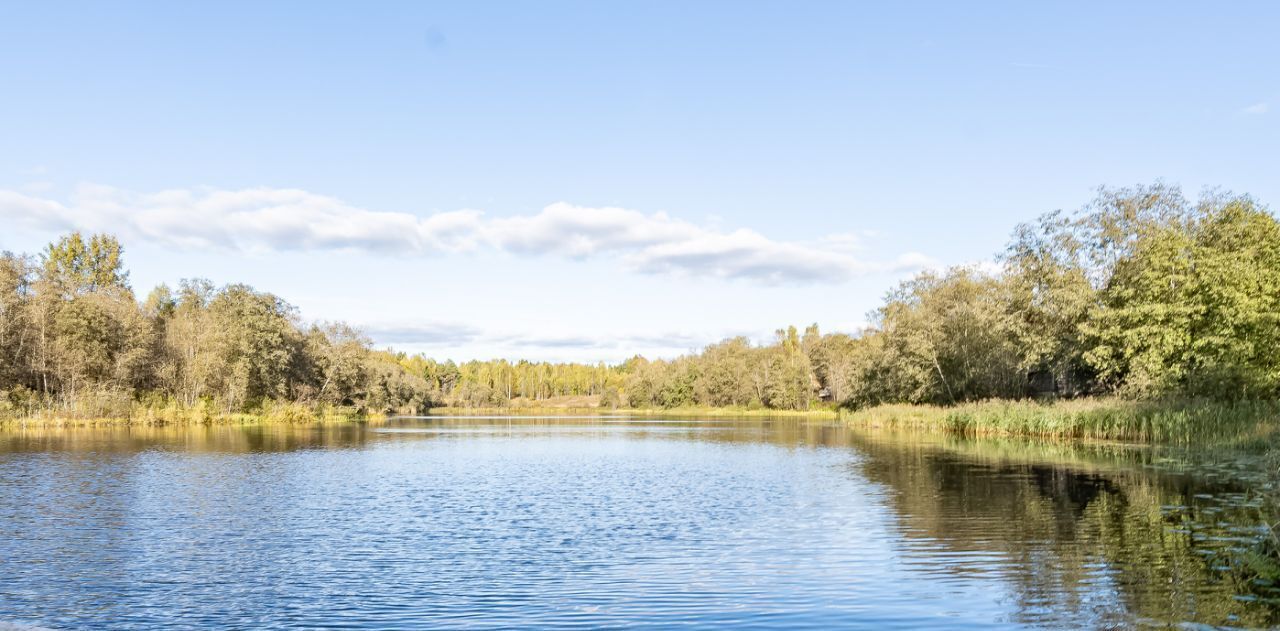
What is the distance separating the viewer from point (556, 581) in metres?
15.8

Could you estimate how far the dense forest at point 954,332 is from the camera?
46.9 metres

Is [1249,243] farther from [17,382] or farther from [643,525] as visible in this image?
[17,382]

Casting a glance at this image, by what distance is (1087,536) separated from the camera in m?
19.6

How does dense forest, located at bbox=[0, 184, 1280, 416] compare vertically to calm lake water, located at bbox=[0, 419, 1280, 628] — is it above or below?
above

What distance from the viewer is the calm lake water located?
533 inches

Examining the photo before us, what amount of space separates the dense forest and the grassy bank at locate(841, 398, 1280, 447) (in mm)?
3066

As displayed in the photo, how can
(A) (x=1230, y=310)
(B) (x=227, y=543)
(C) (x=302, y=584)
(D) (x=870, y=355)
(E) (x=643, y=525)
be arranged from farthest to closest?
1. (D) (x=870, y=355)
2. (A) (x=1230, y=310)
3. (E) (x=643, y=525)
4. (B) (x=227, y=543)
5. (C) (x=302, y=584)

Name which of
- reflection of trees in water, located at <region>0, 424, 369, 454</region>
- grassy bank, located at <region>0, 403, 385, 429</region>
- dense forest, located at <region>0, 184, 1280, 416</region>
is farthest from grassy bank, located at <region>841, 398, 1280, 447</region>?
grassy bank, located at <region>0, 403, 385, 429</region>

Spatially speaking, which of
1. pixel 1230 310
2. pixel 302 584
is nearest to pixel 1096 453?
pixel 1230 310

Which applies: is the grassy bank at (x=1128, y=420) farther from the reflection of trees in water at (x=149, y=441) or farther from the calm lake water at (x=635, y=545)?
the reflection of trees in water at (x=149, y=441)

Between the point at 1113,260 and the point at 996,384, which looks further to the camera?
the point at 996,384

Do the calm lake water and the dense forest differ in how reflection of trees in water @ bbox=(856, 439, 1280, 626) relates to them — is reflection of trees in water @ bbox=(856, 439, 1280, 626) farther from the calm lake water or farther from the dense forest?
the dense forest

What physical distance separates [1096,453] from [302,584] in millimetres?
37750

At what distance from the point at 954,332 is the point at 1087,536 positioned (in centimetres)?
6253
